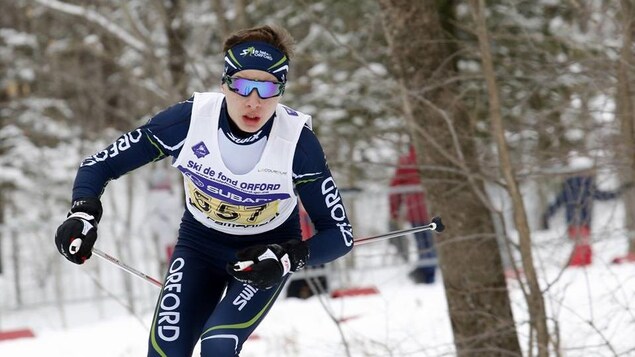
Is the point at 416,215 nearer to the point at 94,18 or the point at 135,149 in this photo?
the point at 94,18

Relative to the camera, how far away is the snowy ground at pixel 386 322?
5766mm

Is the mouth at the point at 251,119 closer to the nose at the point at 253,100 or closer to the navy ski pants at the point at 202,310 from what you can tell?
the nose at the point at 253,100

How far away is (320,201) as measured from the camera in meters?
3.91

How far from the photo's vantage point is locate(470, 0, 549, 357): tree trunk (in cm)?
495

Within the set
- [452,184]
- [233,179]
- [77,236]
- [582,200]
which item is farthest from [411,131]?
[77,236]

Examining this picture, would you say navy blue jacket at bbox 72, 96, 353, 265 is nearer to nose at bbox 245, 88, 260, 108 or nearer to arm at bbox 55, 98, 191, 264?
arm at bbox 55, 98, 191, 264

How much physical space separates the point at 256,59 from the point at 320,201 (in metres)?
0.60

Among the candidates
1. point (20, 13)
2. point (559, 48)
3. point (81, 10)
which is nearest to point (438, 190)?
point (559, 48)

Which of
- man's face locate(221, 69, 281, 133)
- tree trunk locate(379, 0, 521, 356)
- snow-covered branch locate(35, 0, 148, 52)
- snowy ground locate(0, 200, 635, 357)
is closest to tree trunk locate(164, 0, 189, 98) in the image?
snow-covered branch locate(35, 0, 148, 52)

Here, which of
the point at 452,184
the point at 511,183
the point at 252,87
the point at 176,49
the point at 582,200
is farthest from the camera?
the point at 176,49

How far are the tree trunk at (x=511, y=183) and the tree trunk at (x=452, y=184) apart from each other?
226 millimetres

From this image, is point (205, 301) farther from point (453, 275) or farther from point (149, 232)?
point (149, 232)

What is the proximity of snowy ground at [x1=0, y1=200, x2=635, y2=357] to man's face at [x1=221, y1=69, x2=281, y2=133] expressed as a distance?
6.01ft

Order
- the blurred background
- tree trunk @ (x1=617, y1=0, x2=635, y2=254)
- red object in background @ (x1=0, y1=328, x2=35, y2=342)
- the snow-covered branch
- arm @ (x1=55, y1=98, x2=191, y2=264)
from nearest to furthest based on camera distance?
arm @ (x1=55, y1=98, x2=191, y2=264)
tree trunk @ (x1=617, y1=0, x2=635, y2=254)
the blurred background
red object in background @ (x1=0, y1=328, x2=35, y2=342)
the snow-covered branch
